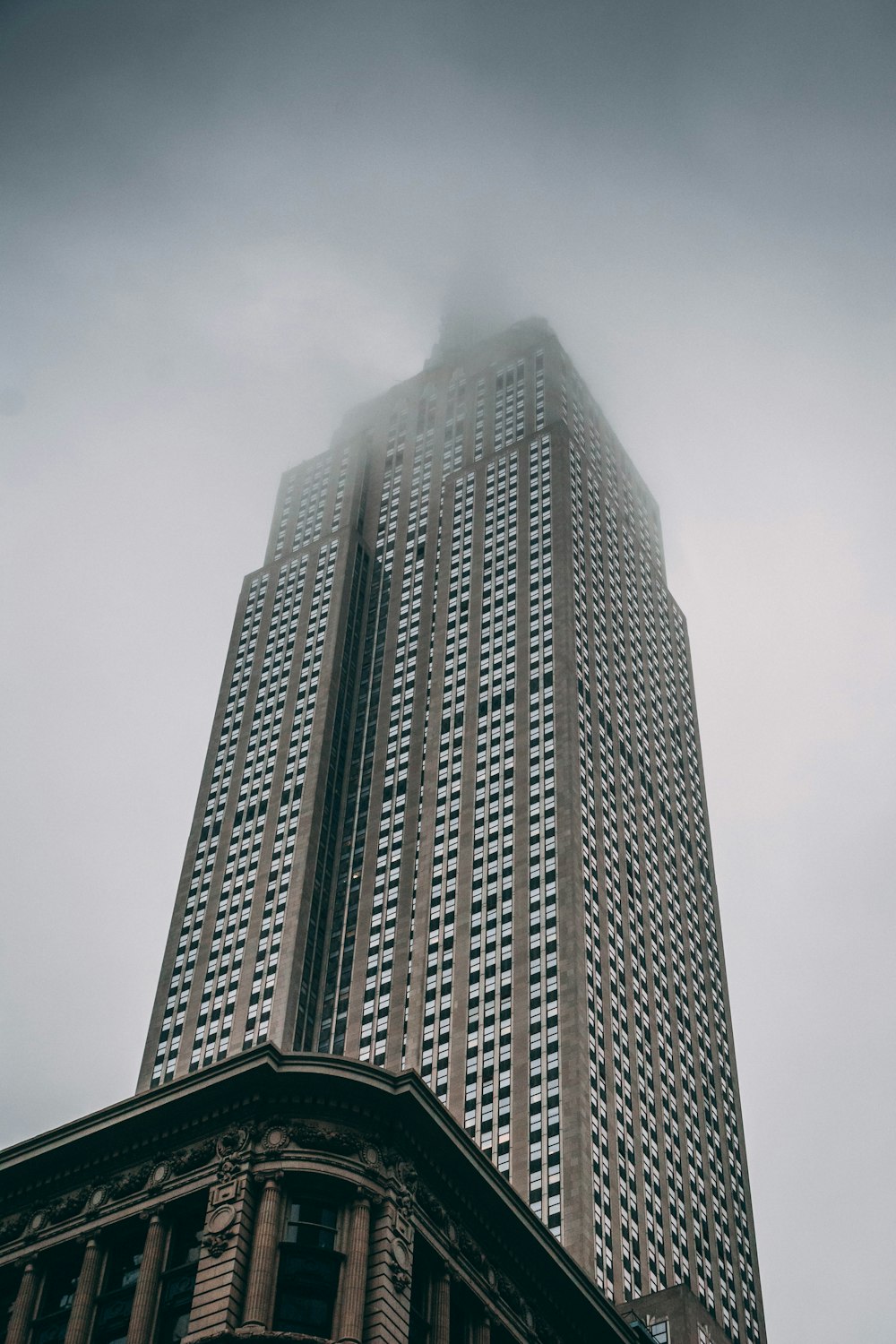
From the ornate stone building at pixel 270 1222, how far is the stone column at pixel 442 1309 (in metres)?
0.08

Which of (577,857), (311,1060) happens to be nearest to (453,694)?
(577,857)

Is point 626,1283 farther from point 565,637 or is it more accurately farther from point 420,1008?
point 565,637

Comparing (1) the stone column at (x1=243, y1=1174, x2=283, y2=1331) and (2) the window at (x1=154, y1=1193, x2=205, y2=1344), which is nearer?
(1) the stone column at (x1=243, y1=1174, x2=283, y2=1331)

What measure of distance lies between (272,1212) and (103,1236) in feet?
29.8

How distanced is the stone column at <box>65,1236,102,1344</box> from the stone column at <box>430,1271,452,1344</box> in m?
15.0

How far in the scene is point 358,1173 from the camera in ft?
241

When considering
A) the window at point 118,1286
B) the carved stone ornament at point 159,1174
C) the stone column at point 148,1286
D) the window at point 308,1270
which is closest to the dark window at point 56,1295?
the window at point 118,1286

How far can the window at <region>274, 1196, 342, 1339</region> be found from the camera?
68500mm

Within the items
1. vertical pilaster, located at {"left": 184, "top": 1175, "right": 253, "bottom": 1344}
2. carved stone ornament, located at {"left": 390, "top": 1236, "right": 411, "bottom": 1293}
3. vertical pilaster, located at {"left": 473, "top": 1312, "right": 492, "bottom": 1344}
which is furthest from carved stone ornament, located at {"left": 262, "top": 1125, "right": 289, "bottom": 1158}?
vertical pilaster, located at {"left": 473, "top": 1312, "right": 492, "bottom": 1344}

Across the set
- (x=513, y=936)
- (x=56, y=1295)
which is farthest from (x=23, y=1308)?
(x=513, y=936)

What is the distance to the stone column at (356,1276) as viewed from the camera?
68.1 meters

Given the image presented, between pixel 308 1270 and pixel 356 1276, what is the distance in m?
2.04

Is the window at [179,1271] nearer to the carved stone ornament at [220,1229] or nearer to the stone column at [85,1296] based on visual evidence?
the carved stone ornament at [220,1229]

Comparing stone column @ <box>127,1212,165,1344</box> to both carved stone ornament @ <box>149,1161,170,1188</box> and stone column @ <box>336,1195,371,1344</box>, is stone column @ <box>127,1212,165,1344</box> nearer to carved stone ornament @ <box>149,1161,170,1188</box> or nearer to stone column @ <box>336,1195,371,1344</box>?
carved stone ornament @ <box>149,1161,170,1188</box>
